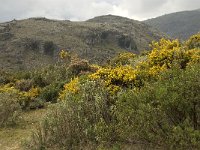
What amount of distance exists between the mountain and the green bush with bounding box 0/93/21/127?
2838 inches

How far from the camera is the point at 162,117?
27.2 feet

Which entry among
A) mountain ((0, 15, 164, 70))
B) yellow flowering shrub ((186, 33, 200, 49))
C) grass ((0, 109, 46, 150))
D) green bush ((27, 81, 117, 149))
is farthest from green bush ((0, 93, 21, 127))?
mountain ((0, 15, 164, 70))

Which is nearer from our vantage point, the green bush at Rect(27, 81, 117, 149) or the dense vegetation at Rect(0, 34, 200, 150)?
the dense vegetation at Rect(0, 34, 200, 150)

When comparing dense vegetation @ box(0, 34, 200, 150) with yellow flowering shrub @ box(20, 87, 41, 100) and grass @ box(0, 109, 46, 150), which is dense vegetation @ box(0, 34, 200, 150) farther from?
yellow flowering shrub @ box(20, 87, 41, 100)

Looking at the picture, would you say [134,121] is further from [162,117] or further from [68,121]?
[68,121]

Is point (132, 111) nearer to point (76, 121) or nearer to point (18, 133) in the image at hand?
point (76, 121)

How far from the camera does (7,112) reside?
580 inches

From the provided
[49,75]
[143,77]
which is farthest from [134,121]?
[49,75]

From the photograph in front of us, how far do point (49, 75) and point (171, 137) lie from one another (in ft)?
54.6

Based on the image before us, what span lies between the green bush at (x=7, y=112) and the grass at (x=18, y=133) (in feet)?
1.15

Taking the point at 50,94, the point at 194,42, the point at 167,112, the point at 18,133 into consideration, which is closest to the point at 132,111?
the point at 167,112

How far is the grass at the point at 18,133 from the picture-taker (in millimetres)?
11531

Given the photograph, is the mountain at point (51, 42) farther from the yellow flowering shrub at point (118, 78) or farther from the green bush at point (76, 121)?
the green bush at point (76, 121)

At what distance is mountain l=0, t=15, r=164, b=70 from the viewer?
104875 millimetres
